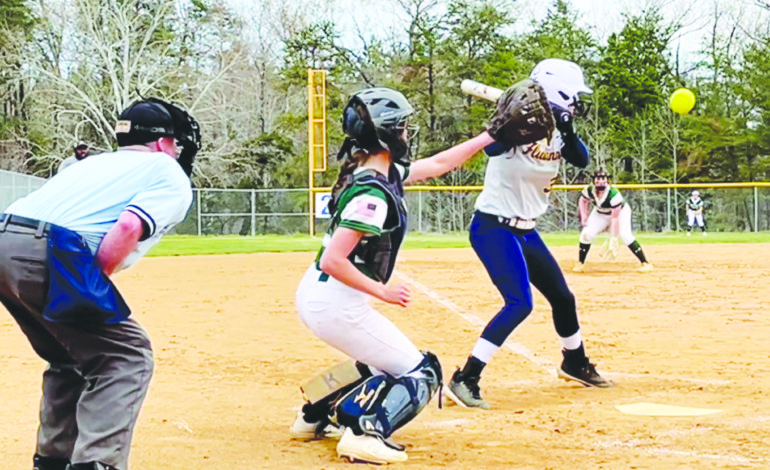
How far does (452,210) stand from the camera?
38.8 meters

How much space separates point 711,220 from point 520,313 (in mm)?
34513

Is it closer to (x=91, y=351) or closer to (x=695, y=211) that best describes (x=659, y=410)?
(x=91, y=351)

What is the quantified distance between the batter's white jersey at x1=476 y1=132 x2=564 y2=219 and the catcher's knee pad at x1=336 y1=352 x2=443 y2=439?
181 cm

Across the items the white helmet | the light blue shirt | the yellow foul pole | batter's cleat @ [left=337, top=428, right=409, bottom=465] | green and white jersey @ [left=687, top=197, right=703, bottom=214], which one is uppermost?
the yellow foul pole

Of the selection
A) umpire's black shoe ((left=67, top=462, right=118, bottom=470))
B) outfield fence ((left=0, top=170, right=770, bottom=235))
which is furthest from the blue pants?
outfield fence ((left=0, top=170, right=770, bottom=235))

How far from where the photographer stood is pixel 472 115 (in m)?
45.9

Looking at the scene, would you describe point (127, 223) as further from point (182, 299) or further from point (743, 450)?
point (182, 299)

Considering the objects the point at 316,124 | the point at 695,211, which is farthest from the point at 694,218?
the point at 316,124

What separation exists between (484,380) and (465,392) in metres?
0.93

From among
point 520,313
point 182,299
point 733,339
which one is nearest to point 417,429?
point 520,313

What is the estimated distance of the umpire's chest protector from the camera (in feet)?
15.5

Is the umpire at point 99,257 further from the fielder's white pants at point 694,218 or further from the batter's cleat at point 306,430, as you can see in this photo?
the fielder's white pants at point 694,218

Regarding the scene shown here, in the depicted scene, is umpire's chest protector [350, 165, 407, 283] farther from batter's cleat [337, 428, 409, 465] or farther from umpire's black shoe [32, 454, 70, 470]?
umpire's black shoe [32, 454, 70, 470]

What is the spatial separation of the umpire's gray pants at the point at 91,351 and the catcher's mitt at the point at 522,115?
8.54 feet
